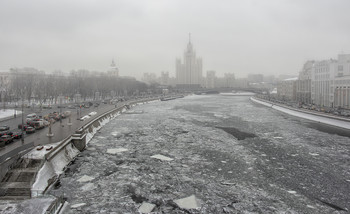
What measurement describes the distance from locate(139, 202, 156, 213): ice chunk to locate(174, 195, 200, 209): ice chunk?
100 cm

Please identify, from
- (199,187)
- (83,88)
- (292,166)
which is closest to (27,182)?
(199,187)

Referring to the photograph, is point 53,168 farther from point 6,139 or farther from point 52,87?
point 52,87

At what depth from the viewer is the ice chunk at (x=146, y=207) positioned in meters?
9.43

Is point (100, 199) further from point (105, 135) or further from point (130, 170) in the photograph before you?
point (105, 135)

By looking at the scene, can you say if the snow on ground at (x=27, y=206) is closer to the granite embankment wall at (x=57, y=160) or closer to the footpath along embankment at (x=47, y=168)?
the footpath along embankment at (x=47, y=168)

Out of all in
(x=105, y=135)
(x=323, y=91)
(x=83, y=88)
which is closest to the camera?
(x=105, y=135)

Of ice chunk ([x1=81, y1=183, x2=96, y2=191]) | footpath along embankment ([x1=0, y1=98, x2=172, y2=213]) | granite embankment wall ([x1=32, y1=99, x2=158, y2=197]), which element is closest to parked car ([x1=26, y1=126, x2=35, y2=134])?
granite embankment wall ([x1=32, y1=99, x2=158, y2=197])

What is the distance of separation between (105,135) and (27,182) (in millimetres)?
12515

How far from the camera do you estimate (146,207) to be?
9680mm

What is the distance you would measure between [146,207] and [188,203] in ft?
5.20

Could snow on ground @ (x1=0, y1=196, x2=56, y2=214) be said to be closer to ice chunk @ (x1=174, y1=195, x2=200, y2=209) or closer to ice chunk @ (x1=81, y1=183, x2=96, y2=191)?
ice chunk @ (x1=81, y1=183, x2=96, y2=191)

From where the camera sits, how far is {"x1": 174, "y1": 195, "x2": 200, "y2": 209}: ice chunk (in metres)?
9.72

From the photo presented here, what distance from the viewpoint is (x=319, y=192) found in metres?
11.1

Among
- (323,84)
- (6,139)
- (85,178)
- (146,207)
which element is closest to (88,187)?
(85,178)
